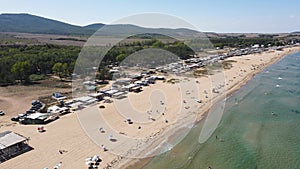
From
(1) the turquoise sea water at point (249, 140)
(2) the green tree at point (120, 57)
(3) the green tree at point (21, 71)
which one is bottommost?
(1) the turquoise sea water at point (249, 140)

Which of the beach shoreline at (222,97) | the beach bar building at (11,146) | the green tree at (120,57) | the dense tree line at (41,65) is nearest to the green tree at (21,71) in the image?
the dense tree line at (41,65)

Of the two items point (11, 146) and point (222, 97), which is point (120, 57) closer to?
point (222, 97)

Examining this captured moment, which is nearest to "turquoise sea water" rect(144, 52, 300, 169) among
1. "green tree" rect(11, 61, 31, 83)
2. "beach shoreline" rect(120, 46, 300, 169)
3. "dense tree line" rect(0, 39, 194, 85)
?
"beach shoreline" rect(120, 46, 300, 169)

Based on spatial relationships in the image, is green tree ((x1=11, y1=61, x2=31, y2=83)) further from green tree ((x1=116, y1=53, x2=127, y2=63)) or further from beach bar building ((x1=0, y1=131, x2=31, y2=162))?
beach bar building ((x1=0, y1=131, x2=31, y2=162))

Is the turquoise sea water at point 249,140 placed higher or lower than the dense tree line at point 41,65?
lower

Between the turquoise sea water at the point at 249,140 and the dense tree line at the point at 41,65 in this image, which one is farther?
the dense tree line at the point at 41,65

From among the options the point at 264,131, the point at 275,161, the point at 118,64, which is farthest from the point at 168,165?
the point at 118,64

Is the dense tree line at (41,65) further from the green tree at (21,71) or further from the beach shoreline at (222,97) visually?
the beach shoreline at (222,97)
